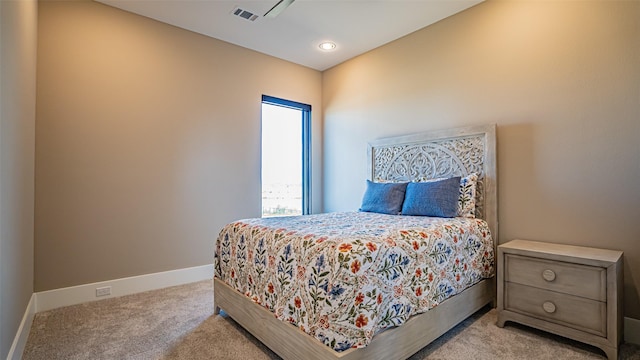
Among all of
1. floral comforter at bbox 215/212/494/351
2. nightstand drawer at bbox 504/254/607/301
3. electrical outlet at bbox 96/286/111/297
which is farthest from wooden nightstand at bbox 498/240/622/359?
electrical outlet at bbox 96/286/111/297

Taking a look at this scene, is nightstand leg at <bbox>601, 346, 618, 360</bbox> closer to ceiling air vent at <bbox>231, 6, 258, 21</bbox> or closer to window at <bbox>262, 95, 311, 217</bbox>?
window at <bbox>262, 95, 311, 217</bbox>

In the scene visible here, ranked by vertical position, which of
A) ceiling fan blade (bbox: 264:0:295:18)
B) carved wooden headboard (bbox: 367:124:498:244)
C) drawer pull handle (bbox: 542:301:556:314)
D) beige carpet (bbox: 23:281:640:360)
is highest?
ceiling fan blade (bbox: 264:0:295:18)

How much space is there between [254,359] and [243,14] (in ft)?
9.54

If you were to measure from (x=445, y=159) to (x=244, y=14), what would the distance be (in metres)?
2.40

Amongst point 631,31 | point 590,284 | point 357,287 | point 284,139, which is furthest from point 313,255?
point 284,139

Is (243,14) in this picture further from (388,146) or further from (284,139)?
(388,146)

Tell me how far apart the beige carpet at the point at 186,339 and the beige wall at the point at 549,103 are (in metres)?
0.72

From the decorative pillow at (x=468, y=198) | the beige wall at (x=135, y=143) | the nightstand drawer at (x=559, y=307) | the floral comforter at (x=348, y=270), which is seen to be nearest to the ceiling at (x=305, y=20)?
the beige wall at (x=135, y=143)

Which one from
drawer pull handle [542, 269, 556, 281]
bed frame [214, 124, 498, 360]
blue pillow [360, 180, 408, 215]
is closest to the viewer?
bed frame [214, 124, 498, 360]

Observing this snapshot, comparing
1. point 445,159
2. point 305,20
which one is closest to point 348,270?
point 445,159

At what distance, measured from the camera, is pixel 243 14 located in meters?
2.94

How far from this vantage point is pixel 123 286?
9.25 feet

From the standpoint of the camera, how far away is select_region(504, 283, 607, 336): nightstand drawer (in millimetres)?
1826

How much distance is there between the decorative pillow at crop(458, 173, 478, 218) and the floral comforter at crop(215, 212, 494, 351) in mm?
252
